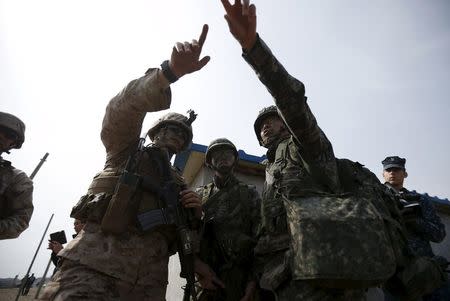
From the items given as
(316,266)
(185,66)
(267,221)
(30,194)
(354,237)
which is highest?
(185,66)

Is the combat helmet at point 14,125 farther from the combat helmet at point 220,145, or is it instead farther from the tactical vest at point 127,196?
the combat helmet at point 220,145

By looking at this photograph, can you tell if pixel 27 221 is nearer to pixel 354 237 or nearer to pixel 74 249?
pixel 74 249

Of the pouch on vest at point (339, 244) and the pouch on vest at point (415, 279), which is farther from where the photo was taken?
the pouch on vest at point (415, 279)

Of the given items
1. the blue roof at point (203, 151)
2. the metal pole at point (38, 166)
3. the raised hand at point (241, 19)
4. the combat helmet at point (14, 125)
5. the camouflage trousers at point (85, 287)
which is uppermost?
the metal pole at point (38, 166)

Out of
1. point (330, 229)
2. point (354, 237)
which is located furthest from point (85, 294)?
point (354, 237)

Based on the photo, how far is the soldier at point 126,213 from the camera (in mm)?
2217

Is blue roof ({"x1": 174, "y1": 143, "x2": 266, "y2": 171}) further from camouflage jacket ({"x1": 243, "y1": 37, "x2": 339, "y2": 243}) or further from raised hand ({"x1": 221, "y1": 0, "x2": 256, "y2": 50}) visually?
raised hand ({"x1": 221, "y1": 0, "x2": 256, "y2": 50})

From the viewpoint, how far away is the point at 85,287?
2117 millimetres

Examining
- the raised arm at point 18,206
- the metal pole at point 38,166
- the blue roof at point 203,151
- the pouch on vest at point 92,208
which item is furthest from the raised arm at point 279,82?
the metal pole at point 38,166

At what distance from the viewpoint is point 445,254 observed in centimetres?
684

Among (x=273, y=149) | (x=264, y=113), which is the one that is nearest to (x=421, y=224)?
(x=273, y=149)

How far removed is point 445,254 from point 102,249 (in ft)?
25.9

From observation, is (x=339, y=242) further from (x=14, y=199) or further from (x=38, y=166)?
(x=38, y=166)

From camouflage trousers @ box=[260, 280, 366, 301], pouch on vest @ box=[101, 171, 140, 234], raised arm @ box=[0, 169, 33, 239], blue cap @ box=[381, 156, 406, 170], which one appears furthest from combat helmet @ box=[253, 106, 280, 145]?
raised arm @ box=[0, 169, 33, 239]
